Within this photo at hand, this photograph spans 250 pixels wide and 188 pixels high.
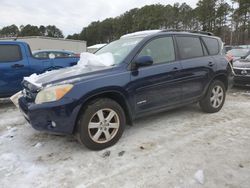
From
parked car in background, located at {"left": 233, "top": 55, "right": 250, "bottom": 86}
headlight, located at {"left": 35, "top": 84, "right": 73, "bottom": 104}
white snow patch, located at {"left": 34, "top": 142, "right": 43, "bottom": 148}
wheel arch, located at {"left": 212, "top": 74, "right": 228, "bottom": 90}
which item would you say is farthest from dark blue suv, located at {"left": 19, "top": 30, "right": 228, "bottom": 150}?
parked car in background, located at {"left": 233, "top": 55, "right": 250, "bottom": 86}

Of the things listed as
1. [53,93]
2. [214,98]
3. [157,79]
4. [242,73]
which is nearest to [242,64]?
[242,73]

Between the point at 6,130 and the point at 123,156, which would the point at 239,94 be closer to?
the point at 123,156

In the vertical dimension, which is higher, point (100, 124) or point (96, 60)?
point (96, 60)

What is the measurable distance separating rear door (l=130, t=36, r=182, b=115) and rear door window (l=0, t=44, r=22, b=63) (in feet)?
12.5

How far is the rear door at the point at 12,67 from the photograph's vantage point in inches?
242

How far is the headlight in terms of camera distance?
334cm

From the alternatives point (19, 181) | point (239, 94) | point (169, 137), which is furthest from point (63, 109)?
point (239, 94)

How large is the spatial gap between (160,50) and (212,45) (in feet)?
5.30

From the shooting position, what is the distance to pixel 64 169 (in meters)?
3.16

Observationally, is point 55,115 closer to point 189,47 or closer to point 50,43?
point 189,47

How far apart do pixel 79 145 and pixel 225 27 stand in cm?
4946

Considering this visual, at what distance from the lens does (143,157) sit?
11.2ft

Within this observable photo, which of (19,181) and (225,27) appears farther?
(225,27)

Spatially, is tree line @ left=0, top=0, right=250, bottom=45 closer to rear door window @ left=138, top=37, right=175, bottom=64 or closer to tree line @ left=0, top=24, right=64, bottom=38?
tree line @ left=0, top=24, right=64, bottom=38
